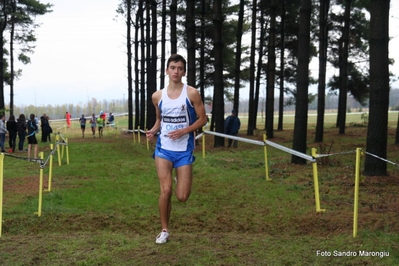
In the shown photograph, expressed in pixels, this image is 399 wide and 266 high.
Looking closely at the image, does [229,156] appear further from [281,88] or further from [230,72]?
[230,72]

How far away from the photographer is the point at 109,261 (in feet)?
17.3

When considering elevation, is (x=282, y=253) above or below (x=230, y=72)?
below

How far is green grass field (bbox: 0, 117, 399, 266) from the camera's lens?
215 inches

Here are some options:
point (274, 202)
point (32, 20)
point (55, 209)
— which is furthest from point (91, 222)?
point (32, 20)

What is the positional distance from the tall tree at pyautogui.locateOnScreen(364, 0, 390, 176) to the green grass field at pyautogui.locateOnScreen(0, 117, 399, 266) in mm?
507

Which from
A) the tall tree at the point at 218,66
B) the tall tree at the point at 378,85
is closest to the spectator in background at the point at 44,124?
the tall tree at the point at 218,66

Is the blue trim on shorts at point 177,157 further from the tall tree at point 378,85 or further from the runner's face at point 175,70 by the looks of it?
the tall tree at point 378,85

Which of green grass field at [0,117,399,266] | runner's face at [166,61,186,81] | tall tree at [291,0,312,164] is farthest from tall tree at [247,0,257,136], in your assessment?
runner's face at [166,61,186,81]

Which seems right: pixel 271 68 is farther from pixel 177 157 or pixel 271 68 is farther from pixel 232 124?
pixel 177 157

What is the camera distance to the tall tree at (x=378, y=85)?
11.3m

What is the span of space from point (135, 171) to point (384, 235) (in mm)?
9662

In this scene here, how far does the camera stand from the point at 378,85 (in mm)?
11305

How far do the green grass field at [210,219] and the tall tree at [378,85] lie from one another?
19.9 inches

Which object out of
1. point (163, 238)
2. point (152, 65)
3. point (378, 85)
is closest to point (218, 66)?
point (378, 85)
